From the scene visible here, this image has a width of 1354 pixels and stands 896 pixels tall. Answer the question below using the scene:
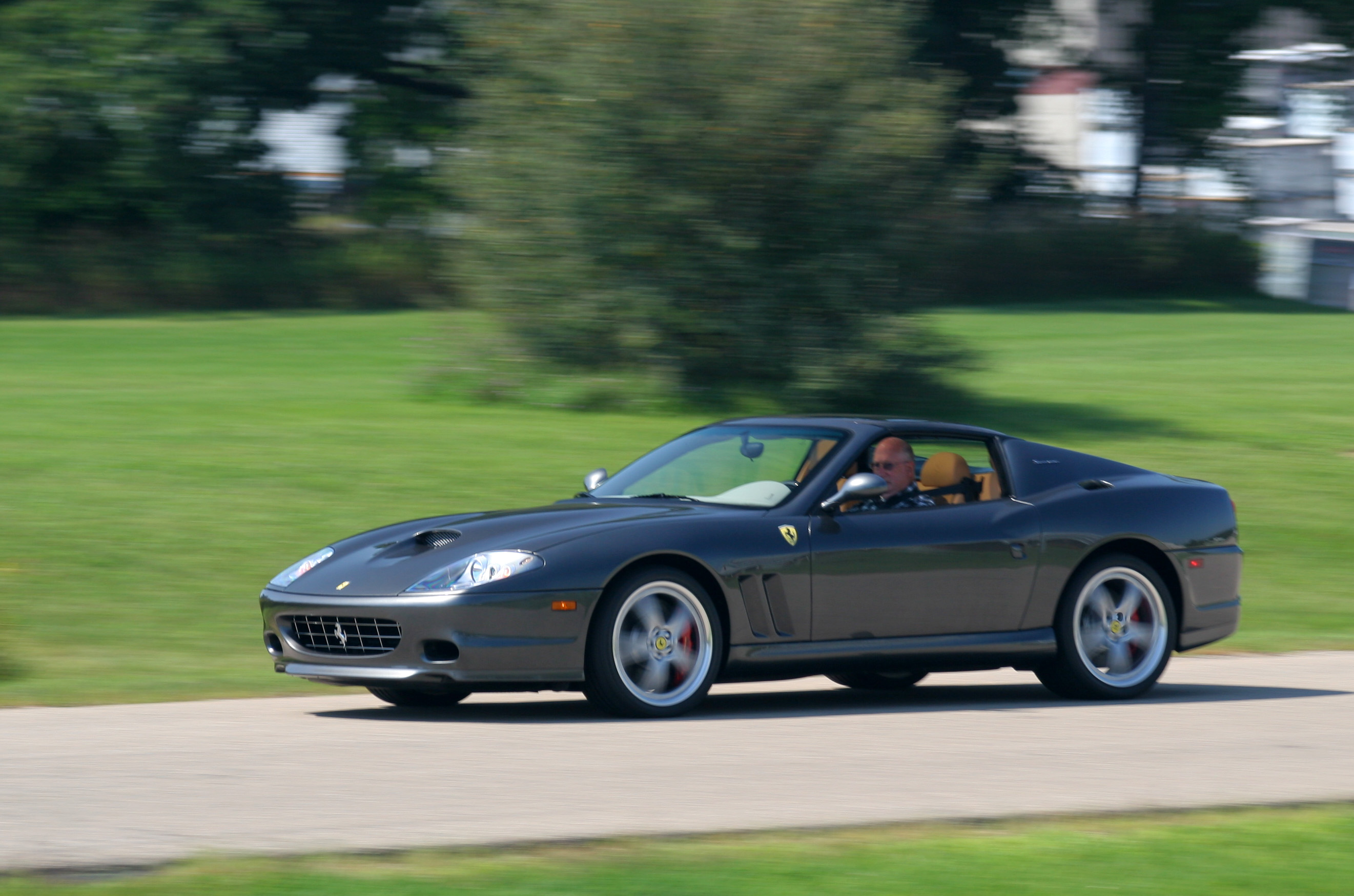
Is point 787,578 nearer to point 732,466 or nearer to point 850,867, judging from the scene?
point 732,466

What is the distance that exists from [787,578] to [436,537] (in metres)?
1.51

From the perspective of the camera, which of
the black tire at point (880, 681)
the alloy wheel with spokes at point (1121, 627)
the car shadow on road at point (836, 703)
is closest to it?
the car shadow on road at point (836, 703)

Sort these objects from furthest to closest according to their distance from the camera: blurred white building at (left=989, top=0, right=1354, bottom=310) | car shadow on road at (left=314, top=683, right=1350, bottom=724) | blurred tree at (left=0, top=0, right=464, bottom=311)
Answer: blurred white building at (left=989, top=0, right=1354, bottom=310)
blurred tree at (left=0, top=0, right=464, bottom=311)
car shadow on road at (left=314, top=683, right=1350, bottom=724)

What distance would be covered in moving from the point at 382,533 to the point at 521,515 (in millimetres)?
640

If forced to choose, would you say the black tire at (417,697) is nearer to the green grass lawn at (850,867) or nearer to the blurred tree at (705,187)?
the green grass lawn at (850,867)

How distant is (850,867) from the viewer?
200 inches

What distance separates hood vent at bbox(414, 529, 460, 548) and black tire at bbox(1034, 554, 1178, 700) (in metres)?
2.95

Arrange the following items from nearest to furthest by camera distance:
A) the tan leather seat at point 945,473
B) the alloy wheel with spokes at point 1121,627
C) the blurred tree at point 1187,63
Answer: the tan leather seat at point 945,473 → the alloy wheel with spokes at point 1121,627 → the blurred tree at point 1187,63

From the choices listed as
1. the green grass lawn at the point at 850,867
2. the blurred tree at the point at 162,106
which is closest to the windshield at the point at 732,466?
the green grass lawn at the point at 850,867

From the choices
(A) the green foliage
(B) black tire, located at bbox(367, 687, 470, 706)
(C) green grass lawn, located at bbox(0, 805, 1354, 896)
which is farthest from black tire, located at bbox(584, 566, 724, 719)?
(A) the green foliage

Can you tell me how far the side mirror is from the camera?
8.30 meters

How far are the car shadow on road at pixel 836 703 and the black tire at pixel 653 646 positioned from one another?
10cm

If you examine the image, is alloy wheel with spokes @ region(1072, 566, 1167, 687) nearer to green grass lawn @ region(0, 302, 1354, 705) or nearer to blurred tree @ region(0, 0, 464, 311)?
green grass lawn @ region(0, 302, 1354, 705)

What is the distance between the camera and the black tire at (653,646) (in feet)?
25.3
